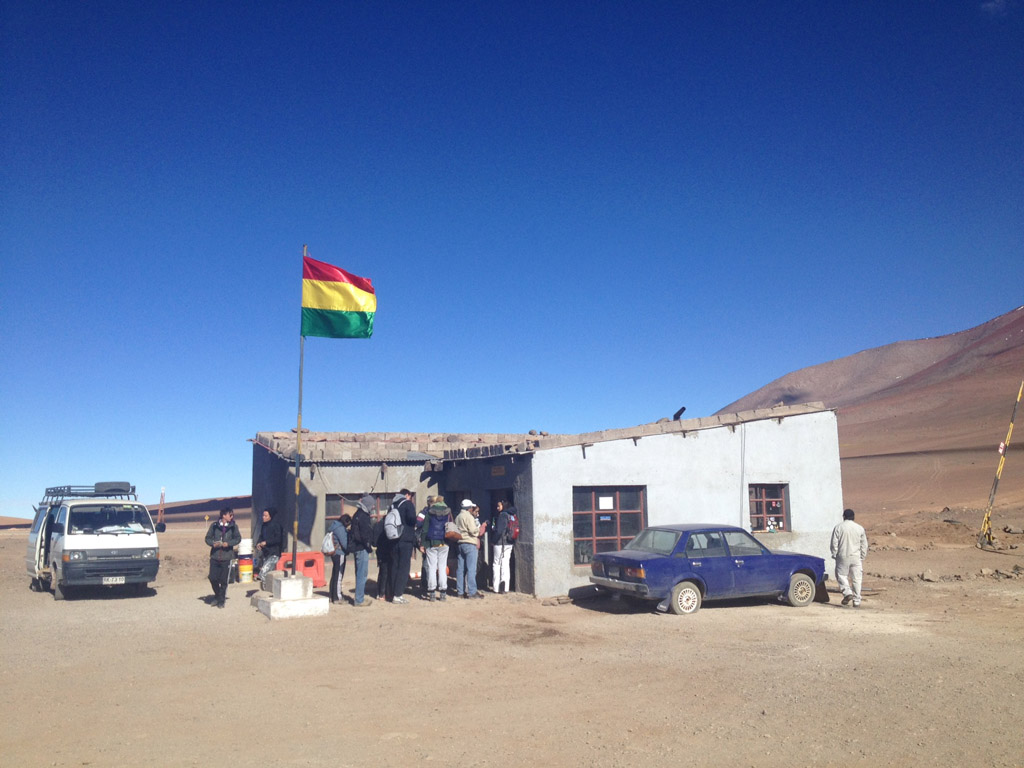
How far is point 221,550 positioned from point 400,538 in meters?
2.87

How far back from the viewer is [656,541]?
12.6 m

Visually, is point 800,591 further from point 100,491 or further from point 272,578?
point 100,491

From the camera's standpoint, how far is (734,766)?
5.29 m

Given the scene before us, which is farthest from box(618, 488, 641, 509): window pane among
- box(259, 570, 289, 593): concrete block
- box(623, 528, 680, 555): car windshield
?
box(259, 570, 289, 593): concrete block

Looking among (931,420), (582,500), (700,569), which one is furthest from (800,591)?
(931,420)

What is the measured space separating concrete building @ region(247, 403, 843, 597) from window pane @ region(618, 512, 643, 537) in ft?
0.06

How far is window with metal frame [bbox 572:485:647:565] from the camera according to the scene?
14359 mm

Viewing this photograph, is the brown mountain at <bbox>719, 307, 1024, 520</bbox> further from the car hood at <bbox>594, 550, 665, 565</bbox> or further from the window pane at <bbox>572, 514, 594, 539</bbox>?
the car hood at <bbox>594, 550, 665, 565</bbox>

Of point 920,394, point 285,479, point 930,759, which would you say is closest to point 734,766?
point 930,759

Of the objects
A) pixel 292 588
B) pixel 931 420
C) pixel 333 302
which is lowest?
pixel 292 588

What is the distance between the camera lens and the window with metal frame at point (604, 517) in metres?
14.4

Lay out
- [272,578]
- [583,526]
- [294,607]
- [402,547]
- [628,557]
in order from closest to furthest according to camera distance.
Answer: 1. [294,607]
2. [628,557]
3. [272,578]
4. [402,547]
5. [583,526]

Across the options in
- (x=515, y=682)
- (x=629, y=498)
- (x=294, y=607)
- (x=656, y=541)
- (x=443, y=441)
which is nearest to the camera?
(x=515, y=682)

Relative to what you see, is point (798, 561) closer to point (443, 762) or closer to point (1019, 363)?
point (443, 762)
